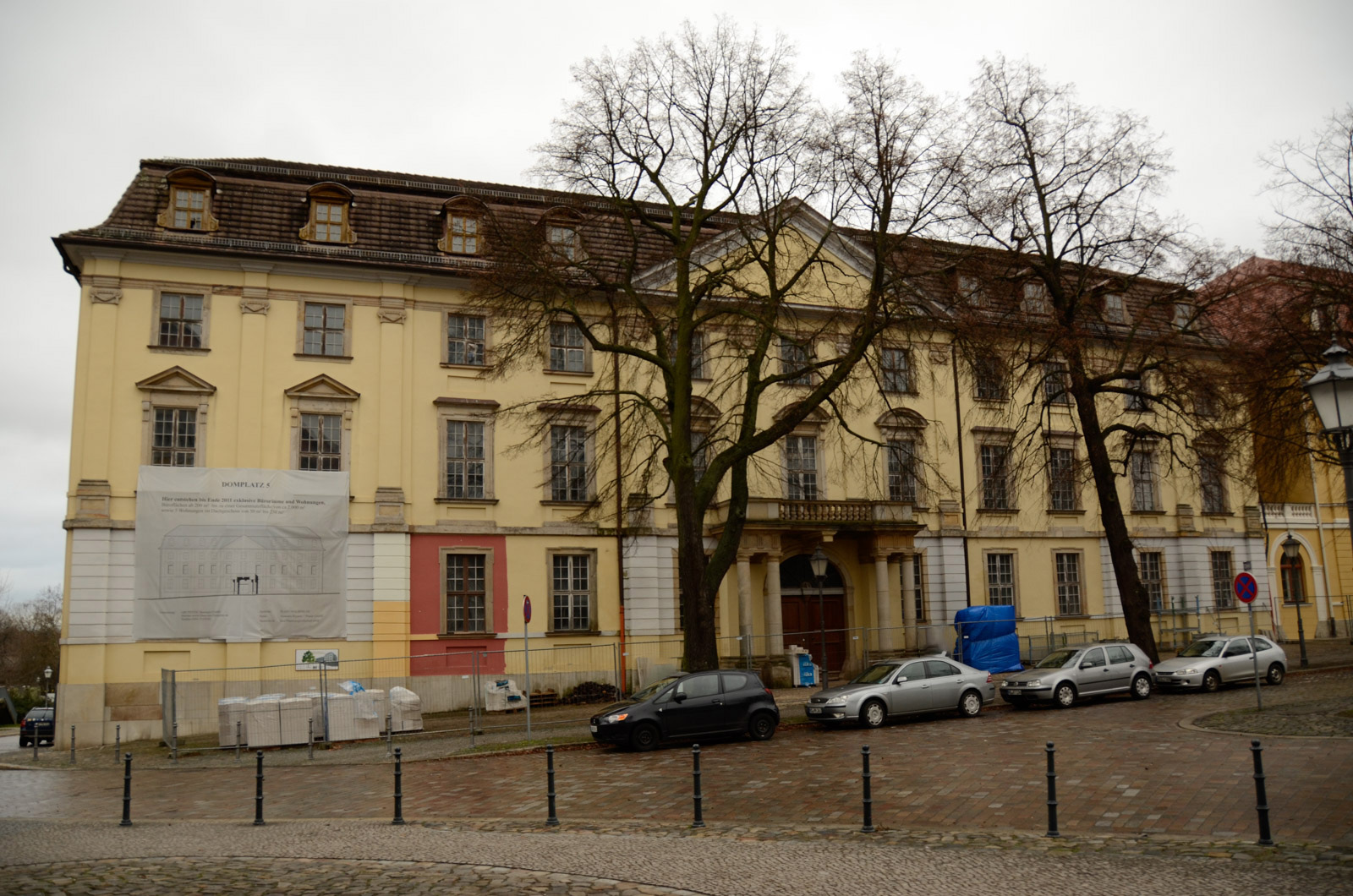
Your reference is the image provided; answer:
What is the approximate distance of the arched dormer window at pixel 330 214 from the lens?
3095cm

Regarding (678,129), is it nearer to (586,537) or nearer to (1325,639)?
(586,537)

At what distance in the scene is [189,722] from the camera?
2616cm

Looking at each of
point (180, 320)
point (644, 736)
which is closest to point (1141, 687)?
point (644, 736)

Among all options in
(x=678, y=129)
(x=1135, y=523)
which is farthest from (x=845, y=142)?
(x=1135, y=523)

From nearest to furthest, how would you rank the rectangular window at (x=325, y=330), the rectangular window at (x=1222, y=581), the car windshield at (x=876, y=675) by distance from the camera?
the car windshield at (x=876, y=675)
the rectangular window at (x=325, y=330)
the rectangular window at (x=1222, y=581)

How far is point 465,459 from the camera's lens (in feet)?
103

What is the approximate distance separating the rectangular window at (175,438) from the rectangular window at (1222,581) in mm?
35973

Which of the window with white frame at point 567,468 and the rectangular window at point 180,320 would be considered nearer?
the rectangular window at point 180,320

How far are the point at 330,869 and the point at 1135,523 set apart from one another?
36604mm

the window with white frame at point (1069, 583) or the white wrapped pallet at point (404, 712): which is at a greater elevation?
the window with white frame at point (1069, 583)

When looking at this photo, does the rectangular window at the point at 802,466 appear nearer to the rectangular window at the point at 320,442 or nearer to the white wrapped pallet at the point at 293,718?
the rectangular window at the point at 320,442

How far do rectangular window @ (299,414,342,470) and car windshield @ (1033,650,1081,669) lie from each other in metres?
19.2

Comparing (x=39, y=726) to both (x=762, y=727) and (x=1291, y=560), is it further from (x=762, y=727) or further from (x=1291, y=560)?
(x=1291, y=560)

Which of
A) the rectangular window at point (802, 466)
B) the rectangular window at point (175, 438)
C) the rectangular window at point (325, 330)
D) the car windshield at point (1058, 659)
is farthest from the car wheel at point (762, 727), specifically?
the rectangular window at point (175, 438)
